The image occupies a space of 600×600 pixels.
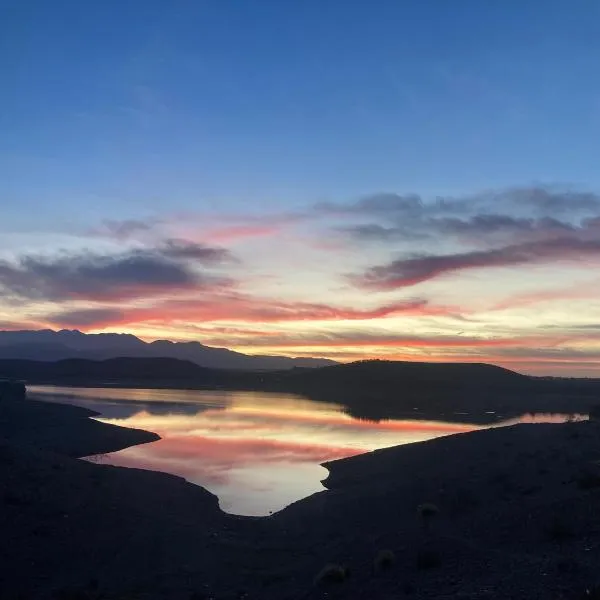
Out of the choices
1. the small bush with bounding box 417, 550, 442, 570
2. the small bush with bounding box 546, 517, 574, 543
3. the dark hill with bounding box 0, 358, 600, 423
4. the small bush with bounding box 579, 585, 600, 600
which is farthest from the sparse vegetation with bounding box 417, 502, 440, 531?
the dark hill with bounding box 0, 358, 600, 423

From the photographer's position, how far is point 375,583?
52.1 ft

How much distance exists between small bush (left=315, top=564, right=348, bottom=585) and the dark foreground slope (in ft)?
0.65

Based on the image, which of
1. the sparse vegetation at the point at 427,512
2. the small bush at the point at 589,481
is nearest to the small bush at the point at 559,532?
the small bush at the point at 589,481

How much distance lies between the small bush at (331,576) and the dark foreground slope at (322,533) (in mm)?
197

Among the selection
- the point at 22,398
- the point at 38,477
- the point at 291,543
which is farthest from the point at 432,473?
the point at 22,398

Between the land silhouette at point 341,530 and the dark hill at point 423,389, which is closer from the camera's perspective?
the land silhouette at point 341,530

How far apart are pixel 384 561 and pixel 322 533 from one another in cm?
703

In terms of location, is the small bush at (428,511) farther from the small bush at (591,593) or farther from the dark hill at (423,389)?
the dark hill at (423,389)

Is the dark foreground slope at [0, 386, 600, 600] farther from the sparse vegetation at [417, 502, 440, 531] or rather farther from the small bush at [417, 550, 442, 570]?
the sparse vegetation at [417, 502, 440, 531]

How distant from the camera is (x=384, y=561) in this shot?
16906mm

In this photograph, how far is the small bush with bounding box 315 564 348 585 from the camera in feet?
54.7

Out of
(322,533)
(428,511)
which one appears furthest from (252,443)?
(428,511)

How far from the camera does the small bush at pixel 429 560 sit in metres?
16.1

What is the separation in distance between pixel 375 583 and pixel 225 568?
5.60 meters
